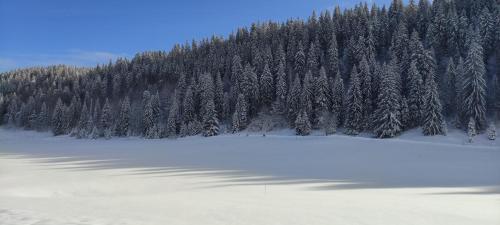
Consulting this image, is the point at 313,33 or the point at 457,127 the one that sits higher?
the point at 313,33

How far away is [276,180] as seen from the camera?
2256 cm

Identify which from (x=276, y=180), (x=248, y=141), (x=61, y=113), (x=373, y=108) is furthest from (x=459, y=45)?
(x=61, y=113)

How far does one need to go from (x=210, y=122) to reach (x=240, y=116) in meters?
5.57

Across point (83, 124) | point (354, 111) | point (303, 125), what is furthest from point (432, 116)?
point (83, 124)

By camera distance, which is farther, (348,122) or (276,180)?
(348,122)

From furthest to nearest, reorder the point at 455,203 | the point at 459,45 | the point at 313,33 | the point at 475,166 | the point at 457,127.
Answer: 1. the point at 313,33
2. the point at 459,45
3. the point at 457,127
4. the point at 475,166
5. the point at 455,203

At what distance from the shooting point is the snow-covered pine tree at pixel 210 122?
225 feet

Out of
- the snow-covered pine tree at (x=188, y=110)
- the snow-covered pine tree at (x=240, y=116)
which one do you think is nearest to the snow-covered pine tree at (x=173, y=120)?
the snow-covered pine tree at (x=188, y=110)

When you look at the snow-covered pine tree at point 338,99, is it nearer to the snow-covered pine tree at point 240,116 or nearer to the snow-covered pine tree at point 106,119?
the snow-covered pine tree at point 240,116

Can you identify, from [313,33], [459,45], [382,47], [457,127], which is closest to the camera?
[457,127]

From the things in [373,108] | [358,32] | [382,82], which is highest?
[358,32]

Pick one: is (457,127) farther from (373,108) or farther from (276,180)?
(276,180)

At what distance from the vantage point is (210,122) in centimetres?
6912

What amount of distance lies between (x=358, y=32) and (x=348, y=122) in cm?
3352
